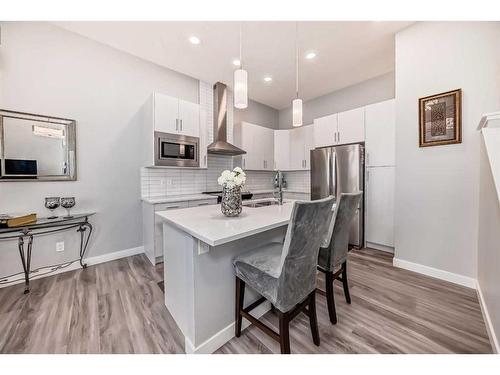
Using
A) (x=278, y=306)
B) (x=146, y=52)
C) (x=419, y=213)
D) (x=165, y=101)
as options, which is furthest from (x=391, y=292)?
(x=146, y=52)

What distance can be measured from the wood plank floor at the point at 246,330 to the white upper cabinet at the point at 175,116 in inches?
81.3

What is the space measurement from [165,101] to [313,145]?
112 inches

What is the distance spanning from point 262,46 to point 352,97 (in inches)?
86.8

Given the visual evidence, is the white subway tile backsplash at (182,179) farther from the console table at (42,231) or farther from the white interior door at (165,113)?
the console table at (42,231)

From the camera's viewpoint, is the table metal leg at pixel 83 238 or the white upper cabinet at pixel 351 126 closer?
the table metal leg at pixel 83 238

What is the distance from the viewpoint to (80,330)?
1.50 m

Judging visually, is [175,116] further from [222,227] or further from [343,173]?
[343,173]

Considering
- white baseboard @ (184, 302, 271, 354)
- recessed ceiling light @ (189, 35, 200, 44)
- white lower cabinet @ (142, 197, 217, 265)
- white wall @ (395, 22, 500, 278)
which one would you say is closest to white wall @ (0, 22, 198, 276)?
white lower cabinet @ (142, 197, 217, 265)

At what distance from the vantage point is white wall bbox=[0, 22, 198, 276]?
220cm

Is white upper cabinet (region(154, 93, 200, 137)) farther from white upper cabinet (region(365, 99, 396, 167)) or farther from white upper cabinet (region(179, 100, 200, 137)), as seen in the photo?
white upper cabinet (region(365, 99, 396, 167))

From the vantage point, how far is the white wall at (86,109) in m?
2.20

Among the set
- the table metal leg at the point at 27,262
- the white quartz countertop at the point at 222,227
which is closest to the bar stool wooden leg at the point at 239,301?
the white quartz countertop at the point at 222,227

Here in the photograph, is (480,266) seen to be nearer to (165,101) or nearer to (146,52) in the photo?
(165,101)

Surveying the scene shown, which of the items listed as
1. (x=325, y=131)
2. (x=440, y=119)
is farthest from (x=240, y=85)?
(x=325, y=131)
